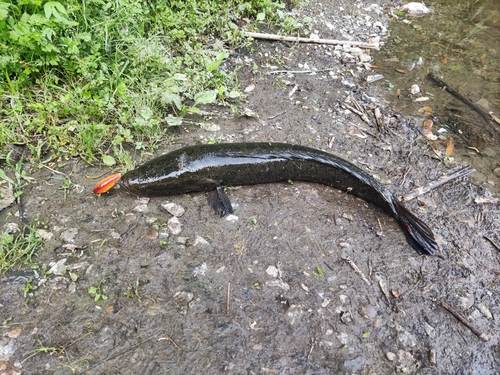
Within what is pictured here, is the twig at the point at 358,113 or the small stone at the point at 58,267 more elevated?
the twig at the point at 358,113

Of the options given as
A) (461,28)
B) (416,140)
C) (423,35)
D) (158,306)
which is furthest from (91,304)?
(461,28)

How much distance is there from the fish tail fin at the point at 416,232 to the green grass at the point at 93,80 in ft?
7.46

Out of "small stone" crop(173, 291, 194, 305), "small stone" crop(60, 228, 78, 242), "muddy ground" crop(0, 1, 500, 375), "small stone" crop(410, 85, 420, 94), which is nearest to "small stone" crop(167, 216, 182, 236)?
"muddy ground" crop(0, 1, 500, 375)

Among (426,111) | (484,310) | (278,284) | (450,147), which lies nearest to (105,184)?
(278,284)

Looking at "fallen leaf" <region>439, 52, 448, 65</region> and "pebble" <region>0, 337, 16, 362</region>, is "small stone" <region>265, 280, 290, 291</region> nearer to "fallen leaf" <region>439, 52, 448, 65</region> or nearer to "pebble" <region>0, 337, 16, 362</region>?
"pebble" <region>0, 337, 16, 362</region>

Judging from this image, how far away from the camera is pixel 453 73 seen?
532 centimetres

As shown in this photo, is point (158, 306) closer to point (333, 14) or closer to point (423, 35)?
point (333, 14)

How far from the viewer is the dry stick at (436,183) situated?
11.6 feet

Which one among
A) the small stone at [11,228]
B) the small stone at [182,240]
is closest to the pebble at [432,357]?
the small stone at [182,240]

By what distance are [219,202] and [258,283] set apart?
33.1 inches

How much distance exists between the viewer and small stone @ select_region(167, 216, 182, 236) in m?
2.93

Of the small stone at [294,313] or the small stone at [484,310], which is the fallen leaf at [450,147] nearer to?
the small stone at [484,310]

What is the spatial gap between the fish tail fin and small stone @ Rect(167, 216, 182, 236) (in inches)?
77.9

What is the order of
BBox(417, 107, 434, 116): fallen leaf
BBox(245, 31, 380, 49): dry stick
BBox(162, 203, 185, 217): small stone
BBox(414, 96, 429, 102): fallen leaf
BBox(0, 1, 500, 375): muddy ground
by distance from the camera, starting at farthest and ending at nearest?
BBox(245, 31, 380, 49): dry stick
BBox(414, 96, 429, 102): fallen leaf
BBox(417, 107, 434, 116): fallen leaf
BBox(162, 203, 185, 217): small stone
BBox(0, 1, 500, 375): muddy ground
